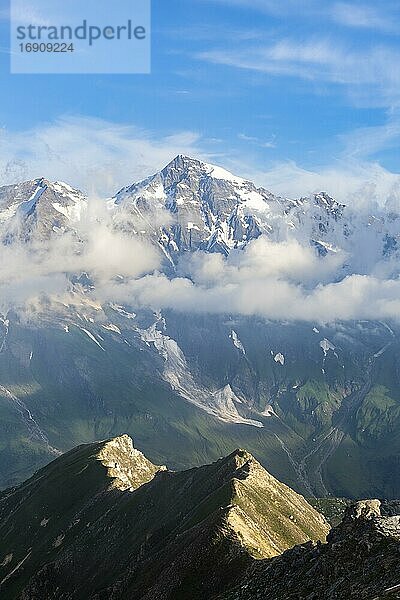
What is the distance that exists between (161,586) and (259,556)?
22.2 m

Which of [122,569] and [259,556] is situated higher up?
[259,556]

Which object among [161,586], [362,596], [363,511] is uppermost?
[362,596]

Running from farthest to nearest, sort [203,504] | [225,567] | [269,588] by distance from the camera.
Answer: [203,504] < [225,567] < [269,588]

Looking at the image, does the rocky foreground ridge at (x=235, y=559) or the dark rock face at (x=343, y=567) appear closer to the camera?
the dark rock face at (x=343, y=567)

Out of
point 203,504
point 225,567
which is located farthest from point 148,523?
point 225,567

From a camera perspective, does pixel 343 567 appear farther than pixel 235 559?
No

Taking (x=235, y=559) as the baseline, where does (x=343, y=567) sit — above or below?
above

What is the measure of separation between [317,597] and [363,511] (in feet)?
64.4

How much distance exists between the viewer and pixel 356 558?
79.4 m

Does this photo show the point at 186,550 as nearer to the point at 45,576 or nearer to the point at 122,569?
the point at 122,569

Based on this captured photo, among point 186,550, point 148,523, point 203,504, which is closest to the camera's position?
point 186,550

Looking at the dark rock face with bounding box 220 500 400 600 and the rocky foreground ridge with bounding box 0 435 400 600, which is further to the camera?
the rocky foreground ridge with bounding box 0 435 400 600

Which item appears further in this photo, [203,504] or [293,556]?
[203,504]

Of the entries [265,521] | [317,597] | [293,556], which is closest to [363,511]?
[293,556]
